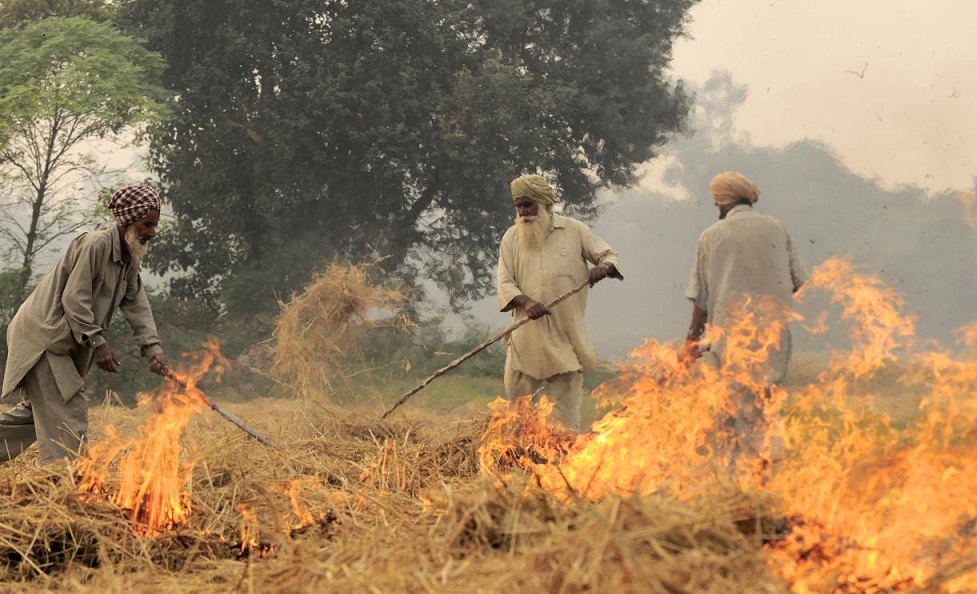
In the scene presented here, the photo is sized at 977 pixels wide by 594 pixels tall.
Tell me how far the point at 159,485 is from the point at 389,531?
4.94 feet

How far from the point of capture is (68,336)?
603 cm

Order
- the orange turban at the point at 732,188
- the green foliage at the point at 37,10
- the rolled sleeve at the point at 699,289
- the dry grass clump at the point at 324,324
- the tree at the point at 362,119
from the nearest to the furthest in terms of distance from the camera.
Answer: the orange turban at the point at 732,188, the rolled sleeve at the point at 699,289, the dry grass clump at the point at 324,324, the green foliage at the point at 37,10, the tree at the point at 362,119

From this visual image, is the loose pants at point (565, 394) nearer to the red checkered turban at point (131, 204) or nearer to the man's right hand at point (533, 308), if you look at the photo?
the man's right hand at point (533, 308)

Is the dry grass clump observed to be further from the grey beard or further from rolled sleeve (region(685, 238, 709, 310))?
rolled sleeve (region(685, 238, 709, 310))

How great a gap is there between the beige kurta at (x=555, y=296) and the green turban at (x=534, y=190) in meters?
0.18

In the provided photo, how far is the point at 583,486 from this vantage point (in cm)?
448

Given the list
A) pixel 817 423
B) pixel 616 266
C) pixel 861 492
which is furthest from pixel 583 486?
pixel 616 266

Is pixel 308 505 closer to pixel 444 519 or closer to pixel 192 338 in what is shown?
pixel 444 519

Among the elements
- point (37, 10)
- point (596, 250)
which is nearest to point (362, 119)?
point (37, 10)

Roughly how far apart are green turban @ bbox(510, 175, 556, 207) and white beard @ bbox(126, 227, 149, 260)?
275cm

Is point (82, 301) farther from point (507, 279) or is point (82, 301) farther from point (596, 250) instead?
point (596, 250)

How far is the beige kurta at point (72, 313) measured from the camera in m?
5.98

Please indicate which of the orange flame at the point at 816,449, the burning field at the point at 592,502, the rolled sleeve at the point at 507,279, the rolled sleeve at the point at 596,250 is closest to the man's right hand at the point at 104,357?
the burning field at the point at 592,502

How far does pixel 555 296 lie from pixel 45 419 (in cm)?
360
